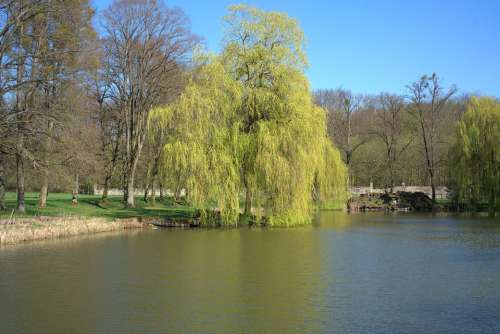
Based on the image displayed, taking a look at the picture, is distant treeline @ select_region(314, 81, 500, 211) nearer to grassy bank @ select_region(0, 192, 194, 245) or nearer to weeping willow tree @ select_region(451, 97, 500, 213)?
weeping willow tree @ select_region(451, 97, 500, 213)

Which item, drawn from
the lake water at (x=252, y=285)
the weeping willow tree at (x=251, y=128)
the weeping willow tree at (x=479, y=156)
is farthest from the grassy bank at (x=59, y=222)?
the weeping willow tree at (x=479, y=156)

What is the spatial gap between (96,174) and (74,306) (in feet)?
69.8

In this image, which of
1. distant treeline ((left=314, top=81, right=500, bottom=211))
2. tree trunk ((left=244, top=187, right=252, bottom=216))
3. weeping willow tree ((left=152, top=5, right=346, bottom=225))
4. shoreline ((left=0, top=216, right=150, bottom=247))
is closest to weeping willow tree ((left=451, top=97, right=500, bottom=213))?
distant treeline ((left=314, top=81, right=500, bottom=211))

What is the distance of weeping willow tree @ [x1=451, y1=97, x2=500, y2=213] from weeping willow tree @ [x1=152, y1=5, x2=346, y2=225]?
14.6 meters

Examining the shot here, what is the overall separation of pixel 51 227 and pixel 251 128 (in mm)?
9975

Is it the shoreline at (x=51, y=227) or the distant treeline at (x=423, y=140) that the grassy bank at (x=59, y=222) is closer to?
the shoreline at (x=51, y=227)

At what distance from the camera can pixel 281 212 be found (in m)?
24.9

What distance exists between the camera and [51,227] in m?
21.2

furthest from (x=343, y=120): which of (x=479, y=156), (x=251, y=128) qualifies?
(x=251, y=128)

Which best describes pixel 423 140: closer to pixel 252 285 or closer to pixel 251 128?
pixel 251 128

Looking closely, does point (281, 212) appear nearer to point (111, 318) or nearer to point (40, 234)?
point (40, 234)

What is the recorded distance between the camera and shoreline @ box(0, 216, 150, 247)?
19400 mm

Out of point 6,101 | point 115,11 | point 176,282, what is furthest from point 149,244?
point 115,11

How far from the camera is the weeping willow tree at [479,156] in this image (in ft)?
115
